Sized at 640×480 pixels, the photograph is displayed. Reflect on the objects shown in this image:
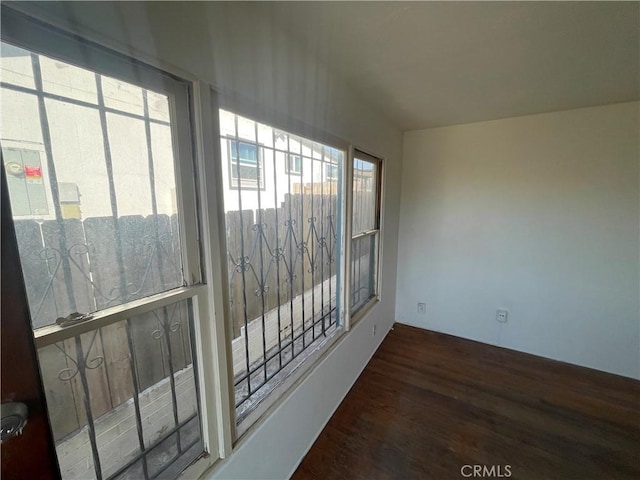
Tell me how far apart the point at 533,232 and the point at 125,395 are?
10.9 feet

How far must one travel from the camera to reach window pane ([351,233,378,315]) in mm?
2363

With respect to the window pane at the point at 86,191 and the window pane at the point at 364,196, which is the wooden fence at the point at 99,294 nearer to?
the window pane at the point at 86,191

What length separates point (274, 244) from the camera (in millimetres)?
1411

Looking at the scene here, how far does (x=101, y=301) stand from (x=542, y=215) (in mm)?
3334

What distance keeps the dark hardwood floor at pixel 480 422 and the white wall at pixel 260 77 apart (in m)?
0.24

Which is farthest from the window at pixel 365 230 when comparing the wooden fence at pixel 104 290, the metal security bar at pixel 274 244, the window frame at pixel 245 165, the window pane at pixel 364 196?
the wooden fence at pixel 104 290

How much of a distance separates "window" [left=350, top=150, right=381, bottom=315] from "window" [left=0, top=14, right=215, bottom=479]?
5.02 feet

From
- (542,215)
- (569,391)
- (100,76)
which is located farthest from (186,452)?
(542,215)

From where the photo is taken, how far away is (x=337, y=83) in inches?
63.9

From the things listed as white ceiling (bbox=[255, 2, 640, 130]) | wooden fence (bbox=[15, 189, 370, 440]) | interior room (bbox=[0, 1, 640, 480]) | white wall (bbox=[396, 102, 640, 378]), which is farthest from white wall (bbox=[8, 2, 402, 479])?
white wall (bbox=[396, 102, 640, 378])

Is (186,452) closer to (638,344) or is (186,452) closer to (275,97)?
(275,97)

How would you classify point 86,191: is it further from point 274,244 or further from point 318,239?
point 318,239

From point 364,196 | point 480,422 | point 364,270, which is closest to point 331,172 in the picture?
point 364,196

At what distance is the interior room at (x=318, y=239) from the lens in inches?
24.7
